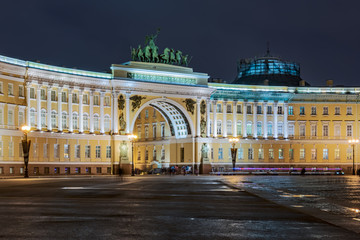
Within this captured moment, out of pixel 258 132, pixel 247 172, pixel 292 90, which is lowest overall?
pixel 247 172

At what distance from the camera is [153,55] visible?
89688mm

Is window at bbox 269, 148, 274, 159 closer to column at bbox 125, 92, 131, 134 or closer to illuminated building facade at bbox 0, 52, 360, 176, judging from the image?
illuminated building facade at bbox 0, 52, 360, 176

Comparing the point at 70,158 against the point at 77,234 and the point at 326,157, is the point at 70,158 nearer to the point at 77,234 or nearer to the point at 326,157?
the point at 326,157

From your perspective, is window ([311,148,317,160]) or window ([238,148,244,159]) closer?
window ([238,148,244,159])

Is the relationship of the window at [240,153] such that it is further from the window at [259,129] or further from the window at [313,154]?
the window at [313,154]

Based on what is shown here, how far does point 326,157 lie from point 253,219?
3454 inches

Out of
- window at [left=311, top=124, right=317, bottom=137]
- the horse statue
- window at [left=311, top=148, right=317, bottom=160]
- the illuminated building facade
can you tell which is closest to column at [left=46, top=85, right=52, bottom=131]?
the illuminated building facade

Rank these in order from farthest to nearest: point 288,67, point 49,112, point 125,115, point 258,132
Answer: point 288,67
point 258,132
point 125,115
point 49,112

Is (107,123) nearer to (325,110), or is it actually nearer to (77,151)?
(77,151)

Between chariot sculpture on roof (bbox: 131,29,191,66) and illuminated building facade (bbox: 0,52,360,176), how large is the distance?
123 cm

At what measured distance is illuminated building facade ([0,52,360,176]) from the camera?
76.2 meters

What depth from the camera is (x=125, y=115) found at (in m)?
86.4

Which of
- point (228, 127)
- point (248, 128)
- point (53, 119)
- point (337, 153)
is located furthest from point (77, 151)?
point (337, 153)

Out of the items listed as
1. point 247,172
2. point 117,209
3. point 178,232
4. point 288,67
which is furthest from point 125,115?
point 178,232
